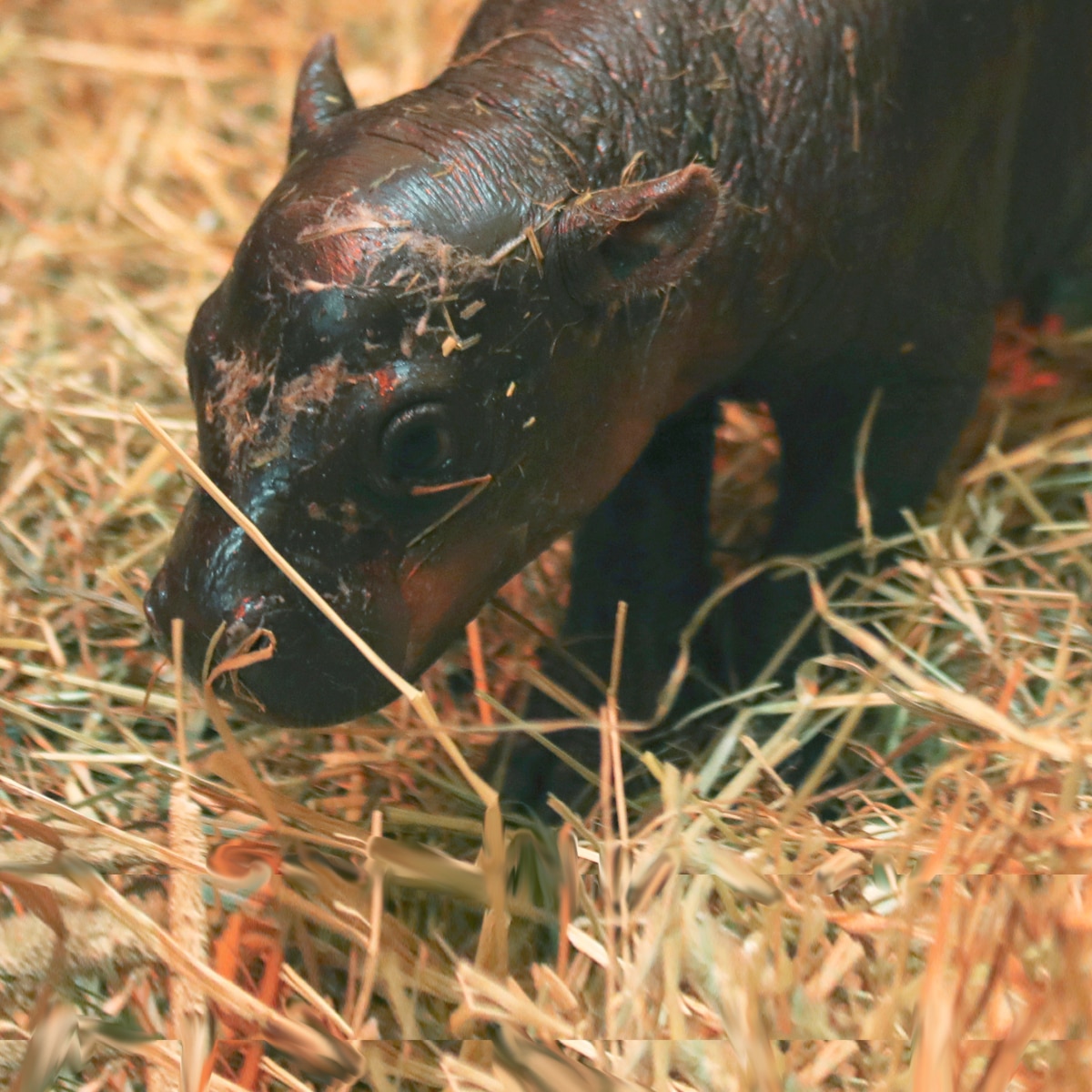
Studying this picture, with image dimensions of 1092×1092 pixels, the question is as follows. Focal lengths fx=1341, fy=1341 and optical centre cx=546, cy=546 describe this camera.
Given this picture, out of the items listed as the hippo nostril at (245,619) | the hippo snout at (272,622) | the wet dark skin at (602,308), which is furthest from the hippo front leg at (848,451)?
the hippo nostril at (245,619)

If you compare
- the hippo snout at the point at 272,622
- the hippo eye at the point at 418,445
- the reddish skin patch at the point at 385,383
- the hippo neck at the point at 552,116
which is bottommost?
the hippo snout at the point at 272,622

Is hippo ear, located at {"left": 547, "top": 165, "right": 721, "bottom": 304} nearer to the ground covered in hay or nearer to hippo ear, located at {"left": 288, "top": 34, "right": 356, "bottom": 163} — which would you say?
hippo ear, located at {"left": 288, "top": 34, "right": 356, "bottom": 163}

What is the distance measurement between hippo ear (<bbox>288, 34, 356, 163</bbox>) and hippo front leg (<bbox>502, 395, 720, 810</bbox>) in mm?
755

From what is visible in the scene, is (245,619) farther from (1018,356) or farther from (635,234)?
(1018,356)

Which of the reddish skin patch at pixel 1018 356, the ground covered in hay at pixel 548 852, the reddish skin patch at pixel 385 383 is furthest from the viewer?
the reddish skin patch at pixel 1018 356

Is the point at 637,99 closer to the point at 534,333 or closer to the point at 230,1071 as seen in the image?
the point at 534,333

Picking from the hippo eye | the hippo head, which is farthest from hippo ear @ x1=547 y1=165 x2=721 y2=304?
the hippo eye

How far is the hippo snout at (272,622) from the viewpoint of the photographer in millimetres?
1620

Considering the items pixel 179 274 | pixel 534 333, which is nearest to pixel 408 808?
pixel 534 333

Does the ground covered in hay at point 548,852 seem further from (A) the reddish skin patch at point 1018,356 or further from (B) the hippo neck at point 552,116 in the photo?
(B) the hippo neck at point 552,116

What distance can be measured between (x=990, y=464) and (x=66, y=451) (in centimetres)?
176

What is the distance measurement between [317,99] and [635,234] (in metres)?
0.56

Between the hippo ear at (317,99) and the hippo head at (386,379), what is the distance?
11 cm

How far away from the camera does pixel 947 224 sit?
213cm
